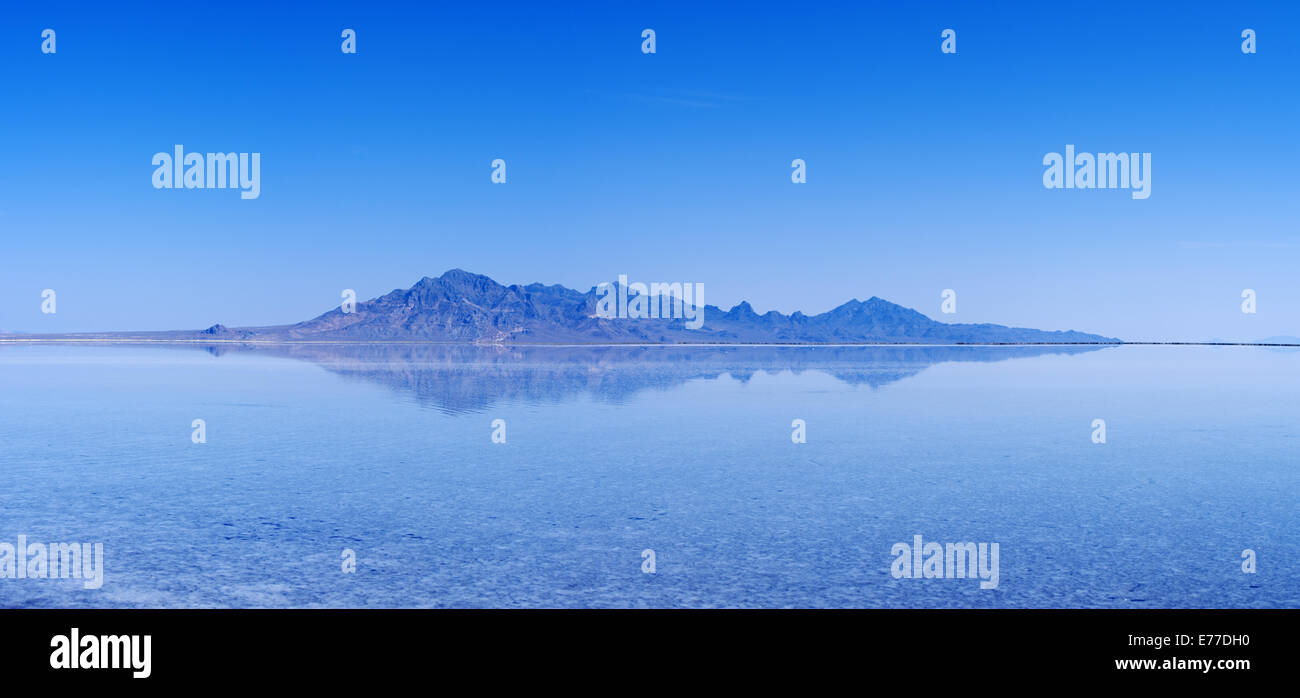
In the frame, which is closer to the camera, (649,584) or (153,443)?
(649,584)

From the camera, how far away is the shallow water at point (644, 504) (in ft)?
28.6

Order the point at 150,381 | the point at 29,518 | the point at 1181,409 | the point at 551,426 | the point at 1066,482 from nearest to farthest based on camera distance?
the point at 29,518, the point at 1066,482, the point at 551,426, the point at 1181,409, the point at 150,381

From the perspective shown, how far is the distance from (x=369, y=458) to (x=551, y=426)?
627cm

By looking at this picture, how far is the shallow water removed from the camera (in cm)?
870

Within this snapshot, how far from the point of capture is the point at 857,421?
24.0 m

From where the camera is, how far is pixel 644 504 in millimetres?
12859

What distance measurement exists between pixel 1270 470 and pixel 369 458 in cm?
1684
